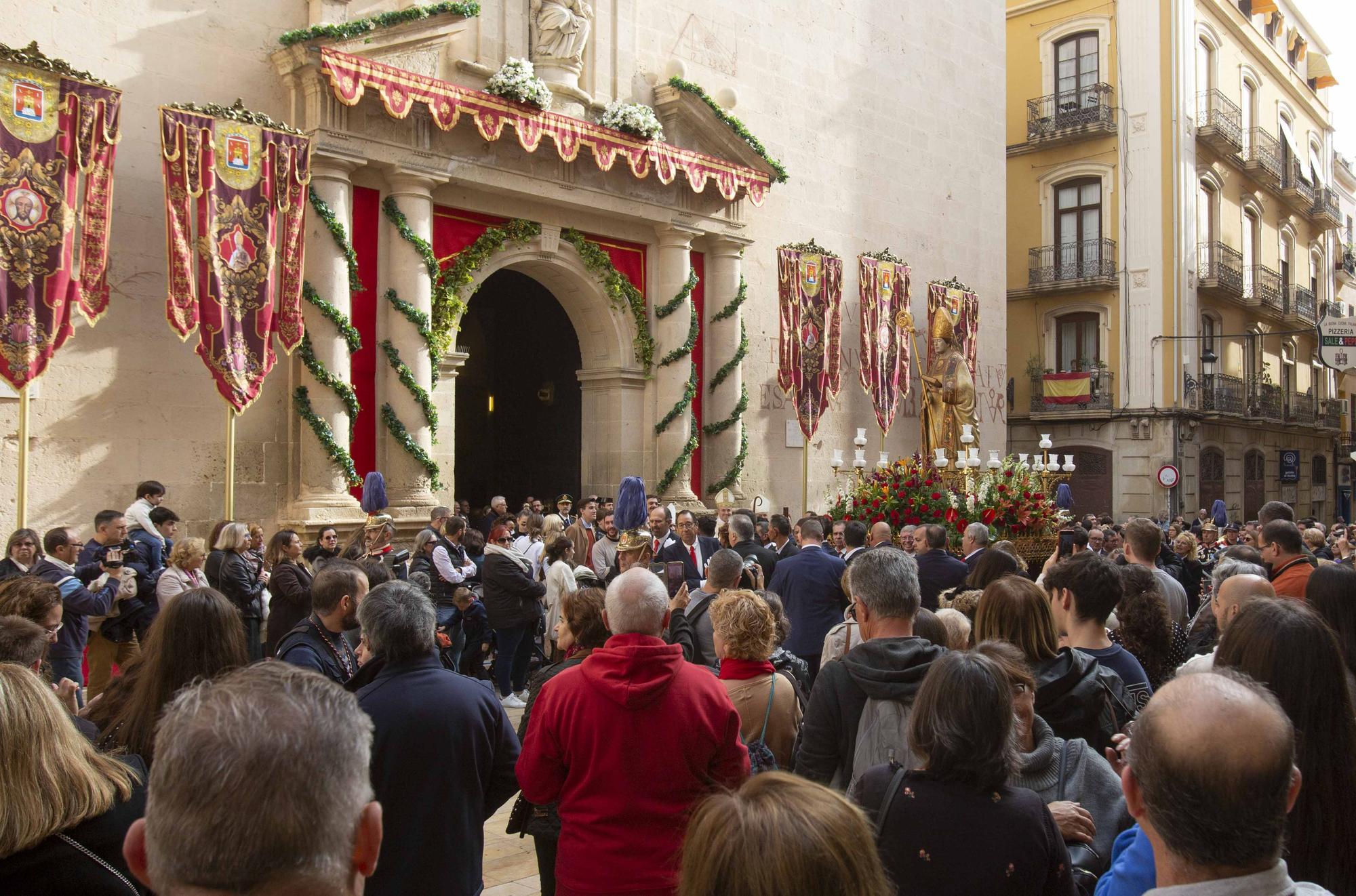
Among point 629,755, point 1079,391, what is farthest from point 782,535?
point 1079,391

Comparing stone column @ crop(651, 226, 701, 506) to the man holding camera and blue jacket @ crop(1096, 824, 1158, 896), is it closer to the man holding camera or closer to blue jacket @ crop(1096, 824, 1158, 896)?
the man holding camera

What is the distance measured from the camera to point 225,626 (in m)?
3.49

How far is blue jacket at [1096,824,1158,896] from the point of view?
2.26 metres

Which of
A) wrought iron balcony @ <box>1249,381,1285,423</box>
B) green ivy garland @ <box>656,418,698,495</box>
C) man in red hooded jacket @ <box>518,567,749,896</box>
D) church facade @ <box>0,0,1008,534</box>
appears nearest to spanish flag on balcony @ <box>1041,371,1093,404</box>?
church facade @ <box>0,0,1008,534</box>

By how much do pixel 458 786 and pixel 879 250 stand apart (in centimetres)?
1754

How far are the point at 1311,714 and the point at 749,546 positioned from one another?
632 cm

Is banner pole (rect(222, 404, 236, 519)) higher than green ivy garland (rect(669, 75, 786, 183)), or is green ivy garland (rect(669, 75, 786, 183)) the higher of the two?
green ivy garland (rect(669, 75, 786, 183))

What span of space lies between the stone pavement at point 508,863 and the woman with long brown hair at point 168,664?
2.17 metres

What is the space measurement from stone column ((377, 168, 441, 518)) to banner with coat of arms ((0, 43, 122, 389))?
134 inches

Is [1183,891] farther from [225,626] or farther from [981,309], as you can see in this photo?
[981,309]

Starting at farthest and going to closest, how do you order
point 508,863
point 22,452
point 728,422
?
1. point 728,422
2. point 22,452
3. point 508,863

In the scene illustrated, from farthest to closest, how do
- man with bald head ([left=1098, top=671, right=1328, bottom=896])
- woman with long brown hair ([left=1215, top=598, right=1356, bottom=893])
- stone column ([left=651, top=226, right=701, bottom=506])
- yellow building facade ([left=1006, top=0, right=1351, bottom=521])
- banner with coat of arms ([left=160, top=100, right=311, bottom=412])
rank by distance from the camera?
Answer: yellow building facade ([left=1006, top=0, right=1351, bottom=521]), stone column ([left=651, top=226, right=701, bottom=506]), banner with coat of arms ([left=160, top=100, right=311, bottom=412]), woman with long brown hair ([left=1215, top=598, right=1356, bottom=893]), man with bald head ([left=1098, top=671, right=1328, bottom=896])

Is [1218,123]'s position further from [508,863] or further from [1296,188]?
[508,863]

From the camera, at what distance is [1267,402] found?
3027cm
